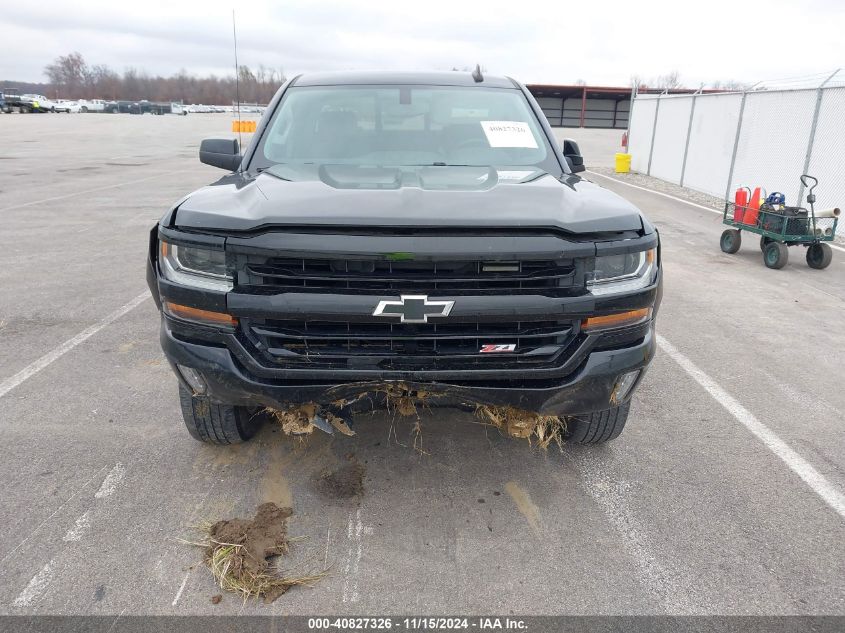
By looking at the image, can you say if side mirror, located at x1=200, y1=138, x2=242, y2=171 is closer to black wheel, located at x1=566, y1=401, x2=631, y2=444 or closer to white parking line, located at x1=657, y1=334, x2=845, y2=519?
black wheel, located at x1=566, y1=401, x2=631, y2=444

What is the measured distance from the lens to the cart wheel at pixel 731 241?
8.59 meters

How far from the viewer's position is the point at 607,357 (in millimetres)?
2584

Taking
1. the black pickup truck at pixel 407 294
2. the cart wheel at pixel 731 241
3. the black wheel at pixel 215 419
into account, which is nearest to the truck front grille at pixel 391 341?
the black pickup truck at pixel 407 294

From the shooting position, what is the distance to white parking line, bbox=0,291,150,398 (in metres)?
4.16

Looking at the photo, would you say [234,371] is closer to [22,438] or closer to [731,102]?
[22,438]

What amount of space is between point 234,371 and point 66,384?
2.26 m

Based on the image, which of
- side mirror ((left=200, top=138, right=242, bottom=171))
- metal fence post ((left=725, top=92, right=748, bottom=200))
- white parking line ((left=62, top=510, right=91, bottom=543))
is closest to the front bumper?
white parking line ((left=62, top=510, right=91, bottom=543))

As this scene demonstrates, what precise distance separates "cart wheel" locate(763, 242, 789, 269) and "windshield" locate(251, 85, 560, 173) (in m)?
5.13

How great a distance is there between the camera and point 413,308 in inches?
95.1

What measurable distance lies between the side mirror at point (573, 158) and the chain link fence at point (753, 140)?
8.59 meters

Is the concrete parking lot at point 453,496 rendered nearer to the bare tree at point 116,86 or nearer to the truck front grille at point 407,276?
the truck front grille at point 407,276

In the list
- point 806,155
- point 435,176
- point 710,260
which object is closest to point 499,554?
point 435,176

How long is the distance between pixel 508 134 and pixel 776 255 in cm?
547

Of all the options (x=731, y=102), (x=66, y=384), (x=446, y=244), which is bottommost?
(x=66, y=384)
